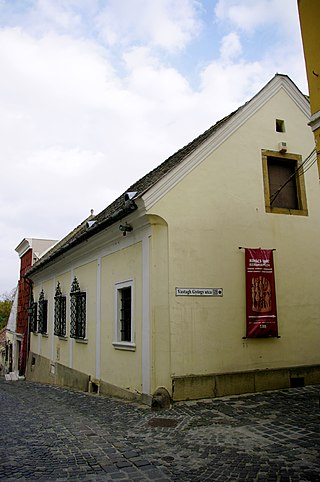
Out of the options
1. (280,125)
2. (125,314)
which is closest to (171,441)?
(125,314)

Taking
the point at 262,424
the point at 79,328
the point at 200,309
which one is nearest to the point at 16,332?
the point at 79,328

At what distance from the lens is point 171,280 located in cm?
864

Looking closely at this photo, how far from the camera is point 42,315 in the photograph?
19.1m

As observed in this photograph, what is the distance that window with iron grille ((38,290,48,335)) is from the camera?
1860 centimetres

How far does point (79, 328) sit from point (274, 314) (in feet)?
20.6

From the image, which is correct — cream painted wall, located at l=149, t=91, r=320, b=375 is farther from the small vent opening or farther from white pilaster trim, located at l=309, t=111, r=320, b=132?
white pilaster trim, located at l=309, t=111, r=320, b=132

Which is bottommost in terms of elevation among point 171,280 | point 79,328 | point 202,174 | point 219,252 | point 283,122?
point 79,328

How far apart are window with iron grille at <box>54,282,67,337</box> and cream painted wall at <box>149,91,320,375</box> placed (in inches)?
303

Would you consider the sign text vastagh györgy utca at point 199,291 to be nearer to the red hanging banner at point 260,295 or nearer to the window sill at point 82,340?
the red hanging banner at point 260,295

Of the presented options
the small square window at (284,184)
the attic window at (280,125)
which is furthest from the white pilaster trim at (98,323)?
the attic window at (280,125)

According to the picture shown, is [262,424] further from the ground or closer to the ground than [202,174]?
closer to the ground

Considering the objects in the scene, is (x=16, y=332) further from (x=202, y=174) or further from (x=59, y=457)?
(x=59, y=457)

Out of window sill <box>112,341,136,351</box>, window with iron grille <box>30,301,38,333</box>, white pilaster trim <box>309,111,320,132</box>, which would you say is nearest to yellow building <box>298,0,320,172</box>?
white pilaster trim <box>309,111,320,132</box>

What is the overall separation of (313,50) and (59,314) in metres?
12.9
